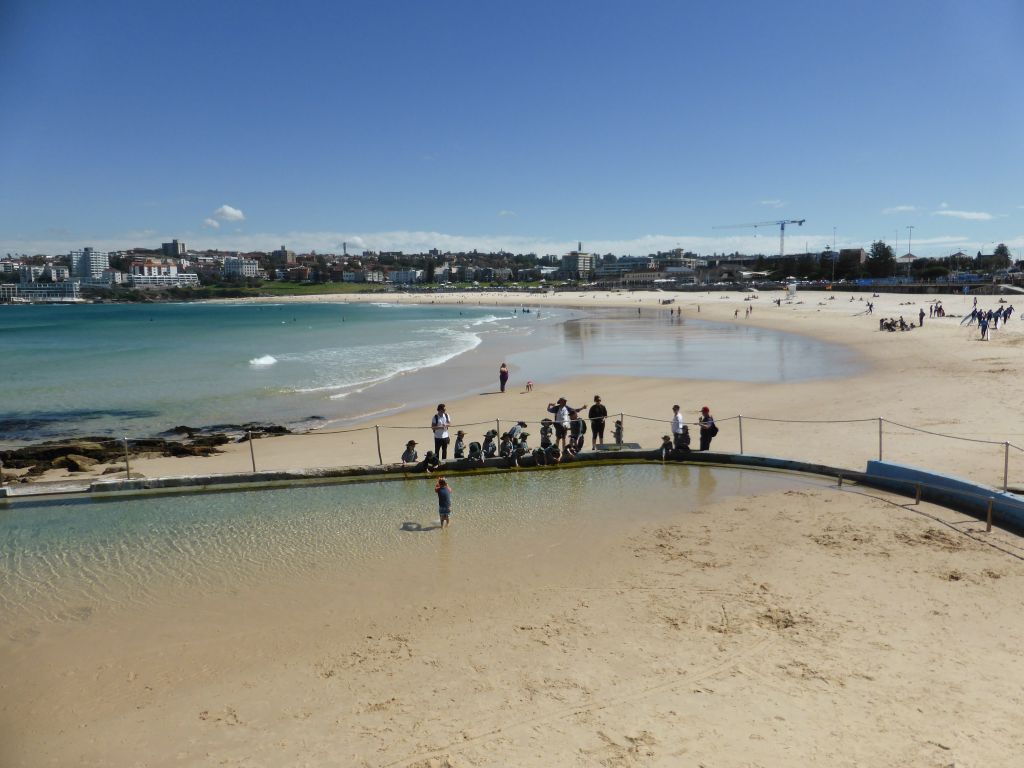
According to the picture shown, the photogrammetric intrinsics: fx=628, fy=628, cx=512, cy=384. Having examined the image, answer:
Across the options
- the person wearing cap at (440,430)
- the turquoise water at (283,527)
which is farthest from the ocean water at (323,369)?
the turquoise water at (283,527)

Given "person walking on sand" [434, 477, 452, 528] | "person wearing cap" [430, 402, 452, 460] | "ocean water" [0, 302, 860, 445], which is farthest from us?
"ocean water" [0, 302, 860, 445]

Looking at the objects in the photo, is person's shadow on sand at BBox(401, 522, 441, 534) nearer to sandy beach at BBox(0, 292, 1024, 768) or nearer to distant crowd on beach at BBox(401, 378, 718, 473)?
sandy beach at BBox(0, 292, 1024, 768)

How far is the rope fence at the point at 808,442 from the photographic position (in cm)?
1219

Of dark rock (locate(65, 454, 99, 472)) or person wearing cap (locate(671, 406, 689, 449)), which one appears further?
dark rock (locate(65, 454, 99, 472))

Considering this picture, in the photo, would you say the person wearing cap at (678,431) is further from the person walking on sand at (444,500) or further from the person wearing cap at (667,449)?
the person walking on sand at (444,500)

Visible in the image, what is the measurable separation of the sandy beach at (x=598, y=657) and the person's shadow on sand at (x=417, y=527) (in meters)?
0.49

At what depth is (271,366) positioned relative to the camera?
35.9 m

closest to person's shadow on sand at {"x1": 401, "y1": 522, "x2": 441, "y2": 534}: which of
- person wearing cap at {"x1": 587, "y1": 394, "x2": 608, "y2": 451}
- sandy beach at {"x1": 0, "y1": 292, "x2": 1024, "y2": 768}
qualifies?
sandy beach at {"x1": 0, "y1": 292, "x2": 1024, "y2": 768}

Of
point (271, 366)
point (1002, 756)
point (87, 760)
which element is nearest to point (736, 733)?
point (1002, 756)

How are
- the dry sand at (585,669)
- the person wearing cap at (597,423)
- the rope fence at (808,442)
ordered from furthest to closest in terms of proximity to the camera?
the person wearing cap at (597,423)
the rope fence at (808,442)
the dry sand at (585,669)

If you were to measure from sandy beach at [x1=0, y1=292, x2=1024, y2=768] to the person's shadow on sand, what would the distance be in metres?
0.49

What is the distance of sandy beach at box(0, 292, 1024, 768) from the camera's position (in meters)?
5.18

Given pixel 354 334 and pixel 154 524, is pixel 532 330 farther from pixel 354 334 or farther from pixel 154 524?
pixel 154 524

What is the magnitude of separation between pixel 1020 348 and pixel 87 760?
118ft
